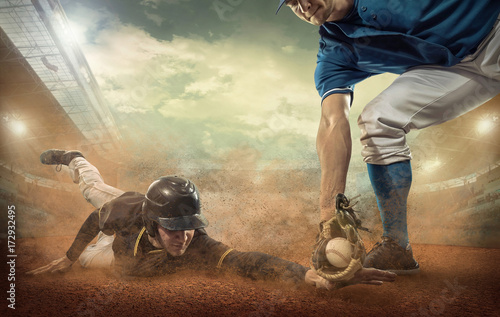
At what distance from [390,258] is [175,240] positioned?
3.92ft

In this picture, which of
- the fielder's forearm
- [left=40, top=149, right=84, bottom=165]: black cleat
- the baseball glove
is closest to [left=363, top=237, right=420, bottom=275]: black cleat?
the baseball glove

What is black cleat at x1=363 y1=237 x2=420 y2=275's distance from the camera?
4.19ft

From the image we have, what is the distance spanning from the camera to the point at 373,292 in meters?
1.20

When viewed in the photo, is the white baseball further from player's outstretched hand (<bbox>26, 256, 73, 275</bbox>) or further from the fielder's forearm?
player's outstretched hand (<bbox>26, 256, 73, 275</bbox>)

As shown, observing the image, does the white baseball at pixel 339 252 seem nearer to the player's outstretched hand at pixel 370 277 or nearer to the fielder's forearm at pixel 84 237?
the player's outstretched hand at pixel 370 277

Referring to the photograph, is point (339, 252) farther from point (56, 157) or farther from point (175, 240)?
point (56, 157)

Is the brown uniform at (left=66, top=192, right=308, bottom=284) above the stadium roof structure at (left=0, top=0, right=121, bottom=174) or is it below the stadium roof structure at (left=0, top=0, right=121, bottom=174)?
below

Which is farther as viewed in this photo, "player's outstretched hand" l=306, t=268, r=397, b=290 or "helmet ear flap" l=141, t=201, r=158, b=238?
"helmet ear flap" l=141, t=201, r=158, b=238

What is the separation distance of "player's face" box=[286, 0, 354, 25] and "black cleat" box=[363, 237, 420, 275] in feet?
3.92

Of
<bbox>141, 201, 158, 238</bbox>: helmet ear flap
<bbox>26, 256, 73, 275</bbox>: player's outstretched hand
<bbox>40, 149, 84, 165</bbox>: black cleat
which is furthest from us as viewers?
<bbox>40, 149, 84, 165</bbox>: black cleat

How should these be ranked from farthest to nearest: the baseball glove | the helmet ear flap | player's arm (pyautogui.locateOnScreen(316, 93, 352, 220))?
the helmet ear flap, player's arm (pyautogui.locateOnScreen(316, 93, 352, 220)), the baseball glove

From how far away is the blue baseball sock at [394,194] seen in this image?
4.18ft

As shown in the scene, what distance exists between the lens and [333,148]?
135cm

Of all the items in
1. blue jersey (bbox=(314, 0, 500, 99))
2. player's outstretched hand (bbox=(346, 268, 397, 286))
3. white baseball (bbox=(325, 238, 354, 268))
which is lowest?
player's outstretched hand (bbox=(346, 268, 397, 286))
